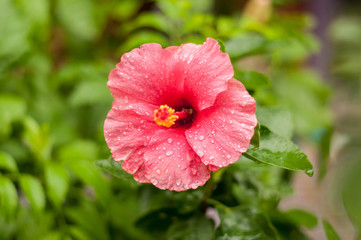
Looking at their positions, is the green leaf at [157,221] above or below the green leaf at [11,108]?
below

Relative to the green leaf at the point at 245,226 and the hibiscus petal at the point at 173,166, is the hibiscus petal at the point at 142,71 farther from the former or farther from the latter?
the green leaf at the point at 245,226

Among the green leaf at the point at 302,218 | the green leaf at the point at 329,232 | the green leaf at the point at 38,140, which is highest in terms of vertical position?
the green leaf at the point at 329,232

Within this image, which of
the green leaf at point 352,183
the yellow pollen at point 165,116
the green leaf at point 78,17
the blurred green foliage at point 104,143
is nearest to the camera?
the green leaf at point 352,183

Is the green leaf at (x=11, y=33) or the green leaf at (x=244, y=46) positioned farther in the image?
the green leaf at (x=11, y=33)

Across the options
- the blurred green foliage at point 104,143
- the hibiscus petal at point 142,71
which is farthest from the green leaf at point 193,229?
the hibiscus petal at point 142,71

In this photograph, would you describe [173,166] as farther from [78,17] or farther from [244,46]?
[78,17]

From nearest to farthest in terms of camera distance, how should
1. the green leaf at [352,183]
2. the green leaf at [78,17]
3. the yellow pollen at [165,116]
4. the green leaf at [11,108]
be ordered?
the green leaf at [352,183] → the yellow pollen at [165,116] → the green leaf at [11,108] → the green leaf at [78,17]

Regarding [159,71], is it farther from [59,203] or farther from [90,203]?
[90,203]

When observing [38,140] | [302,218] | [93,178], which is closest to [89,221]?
[93,178]

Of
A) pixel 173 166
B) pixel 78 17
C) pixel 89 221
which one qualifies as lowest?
pixel 89 221
